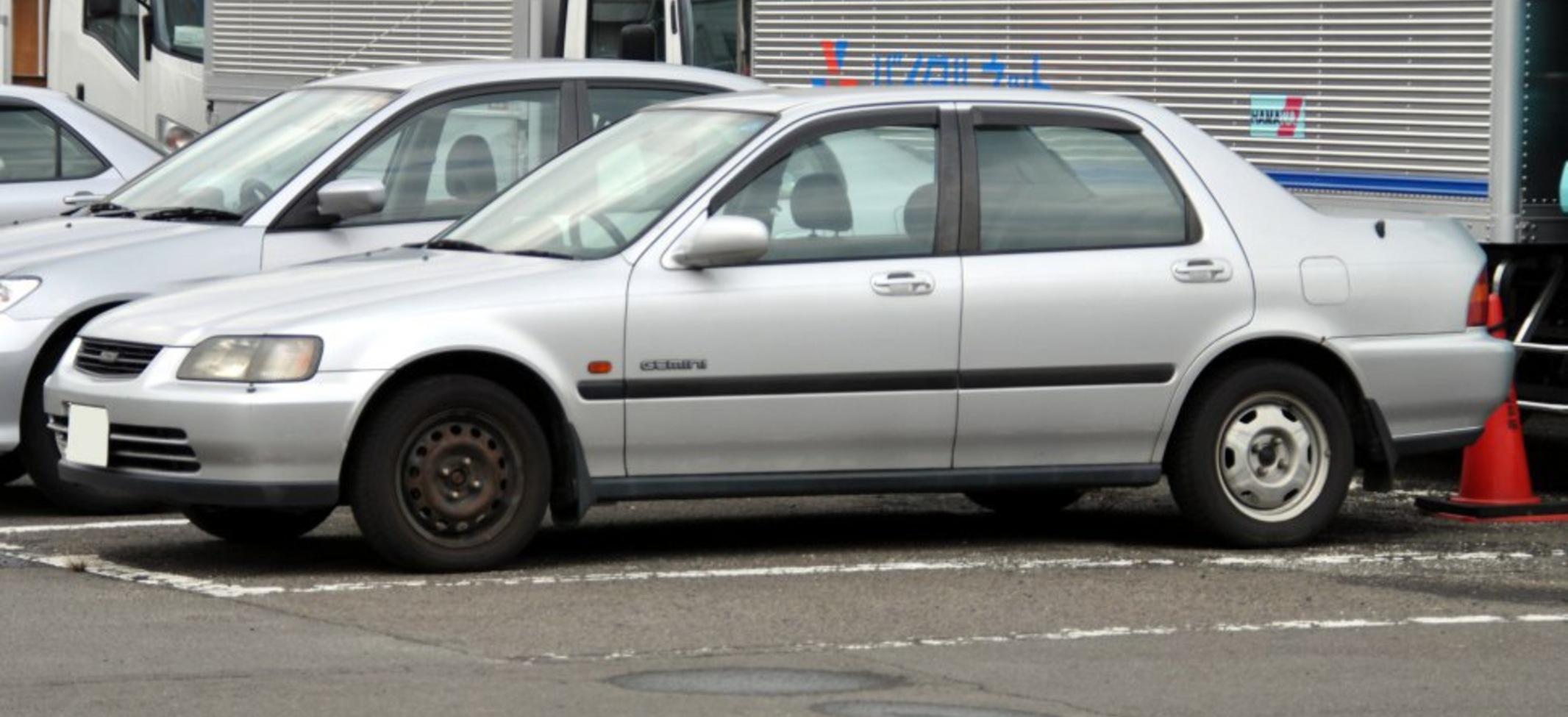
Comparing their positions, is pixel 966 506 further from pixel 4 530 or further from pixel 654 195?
pixel 4 530

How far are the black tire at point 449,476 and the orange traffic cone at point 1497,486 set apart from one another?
365 cm

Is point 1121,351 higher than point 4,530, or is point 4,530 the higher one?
point 1121,351

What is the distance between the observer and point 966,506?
1107 centimetres

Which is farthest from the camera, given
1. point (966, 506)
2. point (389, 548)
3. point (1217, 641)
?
point (966, 506)

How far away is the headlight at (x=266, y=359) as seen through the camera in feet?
28.2

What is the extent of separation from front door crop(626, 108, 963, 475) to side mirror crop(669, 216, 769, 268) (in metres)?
0.09

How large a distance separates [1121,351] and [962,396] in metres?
0.54

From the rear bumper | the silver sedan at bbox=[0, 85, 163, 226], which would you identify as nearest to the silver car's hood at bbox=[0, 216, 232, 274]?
the silver sedan at bbox=[0, 85, 163, 226]

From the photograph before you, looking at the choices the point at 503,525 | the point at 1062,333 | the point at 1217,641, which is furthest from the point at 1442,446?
the point at 503,525

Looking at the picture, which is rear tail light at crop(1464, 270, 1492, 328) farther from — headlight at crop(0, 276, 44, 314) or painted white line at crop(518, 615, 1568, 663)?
headlight at crop(0, 276, 44, 314)

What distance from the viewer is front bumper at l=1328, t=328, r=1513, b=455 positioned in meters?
9.71

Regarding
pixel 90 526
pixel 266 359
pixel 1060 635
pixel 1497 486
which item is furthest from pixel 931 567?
pixel 90 526

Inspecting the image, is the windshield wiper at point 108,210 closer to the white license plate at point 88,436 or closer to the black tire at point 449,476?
the white license plate at point 88,436

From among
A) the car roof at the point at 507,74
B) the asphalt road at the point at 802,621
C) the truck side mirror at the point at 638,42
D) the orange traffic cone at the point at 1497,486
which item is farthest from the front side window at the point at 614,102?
the truck side mirror at the point at 638,42
